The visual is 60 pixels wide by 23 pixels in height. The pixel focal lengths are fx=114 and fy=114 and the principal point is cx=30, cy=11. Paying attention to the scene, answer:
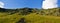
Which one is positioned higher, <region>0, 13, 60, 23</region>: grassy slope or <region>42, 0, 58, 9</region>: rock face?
<region>42, 0, 58, 9</region>: rock face

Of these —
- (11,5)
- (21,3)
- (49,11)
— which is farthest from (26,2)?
(49,11)

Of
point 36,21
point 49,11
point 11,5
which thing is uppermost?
point 11,5

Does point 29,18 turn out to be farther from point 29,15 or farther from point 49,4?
point 49,4

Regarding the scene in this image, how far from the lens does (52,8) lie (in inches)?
66.8

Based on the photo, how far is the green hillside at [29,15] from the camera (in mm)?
1666

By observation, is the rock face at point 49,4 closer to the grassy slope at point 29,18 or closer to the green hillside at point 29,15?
the green hillside at point 29,15

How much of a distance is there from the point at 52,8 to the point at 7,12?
683 mm

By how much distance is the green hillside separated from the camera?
167 centimetres

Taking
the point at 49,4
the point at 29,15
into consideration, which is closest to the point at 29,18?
the point at 29,15

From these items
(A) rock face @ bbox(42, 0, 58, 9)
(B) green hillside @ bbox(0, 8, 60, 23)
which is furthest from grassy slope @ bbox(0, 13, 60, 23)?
(A) rock face @ bbox(42, 0, 58, 9)

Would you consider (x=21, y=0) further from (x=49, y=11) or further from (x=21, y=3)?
(x=49, y=11)

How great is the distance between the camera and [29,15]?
67.7 inches

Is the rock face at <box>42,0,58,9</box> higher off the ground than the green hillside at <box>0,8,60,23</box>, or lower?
higher

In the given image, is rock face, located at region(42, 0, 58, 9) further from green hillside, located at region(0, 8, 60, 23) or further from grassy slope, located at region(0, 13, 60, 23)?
grassy slope, located at region(0, 13, 60, 23)
